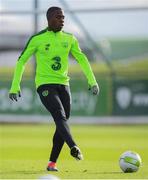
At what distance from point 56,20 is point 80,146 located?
6.75 metres

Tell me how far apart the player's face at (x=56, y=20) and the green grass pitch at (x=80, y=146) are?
195 centimetres

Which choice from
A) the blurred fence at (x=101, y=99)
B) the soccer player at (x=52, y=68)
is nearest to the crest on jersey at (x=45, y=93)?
the soccer player at (x=52, y=68)

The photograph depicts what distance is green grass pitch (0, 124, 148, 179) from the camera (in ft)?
34.0

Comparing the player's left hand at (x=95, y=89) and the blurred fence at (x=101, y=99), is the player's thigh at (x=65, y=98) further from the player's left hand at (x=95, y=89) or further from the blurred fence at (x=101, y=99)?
the blurred fence at (x=101, y=99)

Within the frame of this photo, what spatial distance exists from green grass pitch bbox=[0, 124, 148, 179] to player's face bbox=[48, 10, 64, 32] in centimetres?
195

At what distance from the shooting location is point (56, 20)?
10578 mm

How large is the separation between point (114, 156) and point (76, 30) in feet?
41.8

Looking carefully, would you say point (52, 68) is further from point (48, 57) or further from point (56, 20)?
point (56, 20)

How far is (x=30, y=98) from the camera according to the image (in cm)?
2519

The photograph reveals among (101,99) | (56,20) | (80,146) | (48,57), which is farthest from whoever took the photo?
Result: (101,99)

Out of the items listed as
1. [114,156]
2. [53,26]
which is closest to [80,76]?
[114,156]

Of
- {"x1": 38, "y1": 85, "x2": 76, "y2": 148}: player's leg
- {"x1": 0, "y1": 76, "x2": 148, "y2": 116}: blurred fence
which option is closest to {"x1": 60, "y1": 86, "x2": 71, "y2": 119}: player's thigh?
{"x1": 38, "y1": 85, "x2": 76, "y2": 148}: player's leg

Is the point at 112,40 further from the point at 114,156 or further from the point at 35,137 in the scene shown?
the point at 114,156

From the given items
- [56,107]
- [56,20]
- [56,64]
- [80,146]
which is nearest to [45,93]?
[56,107]
